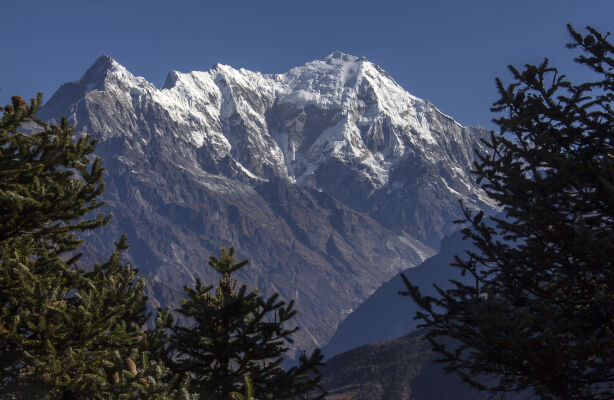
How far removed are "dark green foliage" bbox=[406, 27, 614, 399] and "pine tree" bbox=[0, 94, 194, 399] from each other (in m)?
6.17

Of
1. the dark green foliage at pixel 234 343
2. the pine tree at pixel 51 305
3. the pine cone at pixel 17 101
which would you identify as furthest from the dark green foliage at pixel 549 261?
the pine cone at pixel 17 101

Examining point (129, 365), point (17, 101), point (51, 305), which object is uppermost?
point (17, 101)

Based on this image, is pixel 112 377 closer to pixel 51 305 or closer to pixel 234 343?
pixel 51 305

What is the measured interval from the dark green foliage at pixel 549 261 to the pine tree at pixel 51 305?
617 centimetres

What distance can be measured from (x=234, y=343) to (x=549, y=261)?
25.6 ft

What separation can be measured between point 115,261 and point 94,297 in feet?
12.5

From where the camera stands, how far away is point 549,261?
11.4 m

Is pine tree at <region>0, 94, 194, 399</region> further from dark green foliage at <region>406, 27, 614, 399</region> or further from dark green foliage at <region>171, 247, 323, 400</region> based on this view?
dark green foliage at <region>406, 27, 614, 399</region>

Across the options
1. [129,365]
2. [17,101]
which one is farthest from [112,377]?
[17,101]

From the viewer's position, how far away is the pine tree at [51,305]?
10.3m

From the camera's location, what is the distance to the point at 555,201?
11.8 metres

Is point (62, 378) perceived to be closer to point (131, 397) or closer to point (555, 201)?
point (131, 397)

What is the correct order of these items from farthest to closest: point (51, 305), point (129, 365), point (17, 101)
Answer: point (17, 101) < point (129, 365) < point (51, 305)

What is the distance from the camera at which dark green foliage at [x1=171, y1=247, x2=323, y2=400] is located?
1398 centimetres
